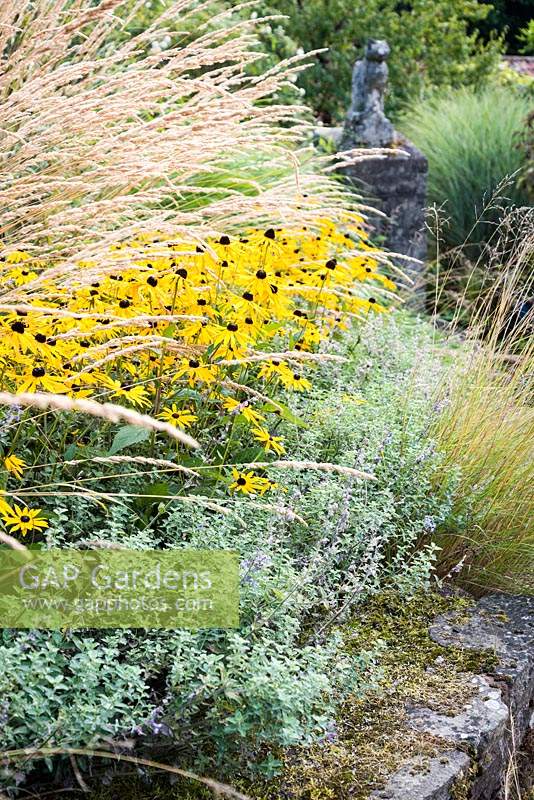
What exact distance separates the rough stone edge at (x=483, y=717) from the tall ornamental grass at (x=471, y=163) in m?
4.46

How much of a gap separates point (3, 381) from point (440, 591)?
1.27m

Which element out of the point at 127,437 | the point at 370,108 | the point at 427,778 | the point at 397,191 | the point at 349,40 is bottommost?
the point at 397,191

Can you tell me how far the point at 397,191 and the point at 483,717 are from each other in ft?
14.2

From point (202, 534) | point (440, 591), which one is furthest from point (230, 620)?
point (440, 591)

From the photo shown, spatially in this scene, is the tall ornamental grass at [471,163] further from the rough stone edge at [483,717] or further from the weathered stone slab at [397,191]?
the rough stone edge at [483,717]

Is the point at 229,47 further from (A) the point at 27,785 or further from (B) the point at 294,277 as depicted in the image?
(A) the point at 27,785

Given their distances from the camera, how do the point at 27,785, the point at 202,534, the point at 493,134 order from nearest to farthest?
the point at 27,785 → the point at 202,534 → the point at 493,134

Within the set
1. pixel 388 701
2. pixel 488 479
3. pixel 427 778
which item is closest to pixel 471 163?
pixel 488 479

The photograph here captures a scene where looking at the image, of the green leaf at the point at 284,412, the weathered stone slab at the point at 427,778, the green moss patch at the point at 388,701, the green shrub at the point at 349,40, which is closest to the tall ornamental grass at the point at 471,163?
the green shrub at the point at 349,40

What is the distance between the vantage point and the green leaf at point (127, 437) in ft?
7.26

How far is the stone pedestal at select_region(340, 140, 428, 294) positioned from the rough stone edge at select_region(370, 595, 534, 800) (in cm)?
351

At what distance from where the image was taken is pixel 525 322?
3.29 m

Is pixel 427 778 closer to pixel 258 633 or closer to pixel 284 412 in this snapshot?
pixel 258 633

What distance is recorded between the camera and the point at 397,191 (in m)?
6.02
